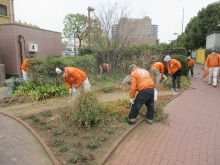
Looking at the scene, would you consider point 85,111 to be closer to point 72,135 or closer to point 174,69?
point 72,135

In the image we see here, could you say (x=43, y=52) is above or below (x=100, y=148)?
above

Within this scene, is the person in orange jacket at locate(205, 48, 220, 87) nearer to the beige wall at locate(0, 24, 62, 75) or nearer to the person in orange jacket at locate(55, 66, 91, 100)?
the person in orange jacket at locate(55, 66, 91, 100)

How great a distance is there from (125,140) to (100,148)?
0.68 metres

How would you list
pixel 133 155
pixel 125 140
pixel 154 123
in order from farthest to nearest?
pixel 154 123 → pixel 125 140 → pixel 133 155

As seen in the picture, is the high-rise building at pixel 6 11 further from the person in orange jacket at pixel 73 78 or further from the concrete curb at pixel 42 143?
the concrete curb at pixel 42 143

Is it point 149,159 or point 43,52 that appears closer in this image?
point 149,159

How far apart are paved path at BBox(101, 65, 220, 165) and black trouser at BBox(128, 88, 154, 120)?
1.01 feet

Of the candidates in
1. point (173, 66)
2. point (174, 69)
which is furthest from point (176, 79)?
point (173, 66)

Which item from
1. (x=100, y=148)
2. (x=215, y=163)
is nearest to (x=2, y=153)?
(x=100, y=148)

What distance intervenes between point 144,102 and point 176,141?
3.97 feet

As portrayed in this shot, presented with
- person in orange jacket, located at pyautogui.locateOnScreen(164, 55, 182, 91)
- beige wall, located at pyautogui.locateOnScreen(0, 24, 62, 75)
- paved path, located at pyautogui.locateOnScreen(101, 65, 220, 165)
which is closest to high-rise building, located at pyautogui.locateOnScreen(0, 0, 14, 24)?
beige wall, located at pyautogui.locateOnScreen(0, 24, 62, 75)

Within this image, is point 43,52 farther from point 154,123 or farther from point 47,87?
point 154,123

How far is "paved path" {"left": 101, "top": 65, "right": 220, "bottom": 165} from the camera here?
411 cm

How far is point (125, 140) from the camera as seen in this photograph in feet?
16.2
